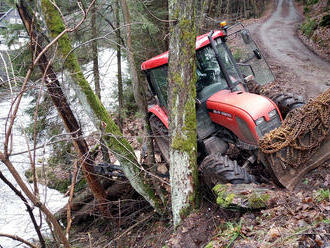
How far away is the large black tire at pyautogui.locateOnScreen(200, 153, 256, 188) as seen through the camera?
14.0 feet

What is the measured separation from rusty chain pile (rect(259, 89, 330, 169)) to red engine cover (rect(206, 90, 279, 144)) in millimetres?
356

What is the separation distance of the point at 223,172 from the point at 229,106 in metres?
1.13

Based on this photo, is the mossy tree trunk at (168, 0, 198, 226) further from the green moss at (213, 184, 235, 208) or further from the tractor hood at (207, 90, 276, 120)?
the tractor hood at (207, 90, 276, 120)

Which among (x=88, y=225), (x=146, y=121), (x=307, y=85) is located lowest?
(x=88, y=225)

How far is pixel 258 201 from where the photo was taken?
12.2 ft

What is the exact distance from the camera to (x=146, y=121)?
673cm

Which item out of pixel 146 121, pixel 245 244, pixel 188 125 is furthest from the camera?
pixel 146 121

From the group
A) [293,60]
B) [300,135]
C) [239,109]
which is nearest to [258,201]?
[300,135]

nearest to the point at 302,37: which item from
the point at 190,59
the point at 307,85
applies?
the point at 307,85

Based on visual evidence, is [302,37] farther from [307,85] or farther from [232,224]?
[232,224]

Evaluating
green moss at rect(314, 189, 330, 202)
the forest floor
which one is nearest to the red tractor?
the forest floor

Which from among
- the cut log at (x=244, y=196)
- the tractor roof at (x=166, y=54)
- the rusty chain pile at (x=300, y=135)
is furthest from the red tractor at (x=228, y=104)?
the rusty chain pile at (x=300, y=135)

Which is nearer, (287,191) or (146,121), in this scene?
(287,191)

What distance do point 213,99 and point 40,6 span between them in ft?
11.4
